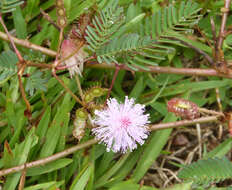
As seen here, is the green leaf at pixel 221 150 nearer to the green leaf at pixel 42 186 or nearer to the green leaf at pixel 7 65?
the green leaf at pixel 42 186

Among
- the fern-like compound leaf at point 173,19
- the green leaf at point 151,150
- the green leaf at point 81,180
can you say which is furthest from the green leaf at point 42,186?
the fern-like compound leaf at point 173,19

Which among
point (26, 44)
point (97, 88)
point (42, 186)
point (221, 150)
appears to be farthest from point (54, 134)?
point (221, 150)

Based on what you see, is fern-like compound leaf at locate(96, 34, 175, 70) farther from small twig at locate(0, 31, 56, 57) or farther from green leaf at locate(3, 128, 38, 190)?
green leaf at locate(3, 128, 38, 190)

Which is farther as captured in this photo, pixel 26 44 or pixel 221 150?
pixel 221 150

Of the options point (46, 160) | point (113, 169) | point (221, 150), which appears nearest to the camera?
point (46, 160)

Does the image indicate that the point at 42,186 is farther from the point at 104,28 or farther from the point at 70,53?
the point at 104,28

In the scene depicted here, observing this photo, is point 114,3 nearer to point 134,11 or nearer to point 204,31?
point 134,11

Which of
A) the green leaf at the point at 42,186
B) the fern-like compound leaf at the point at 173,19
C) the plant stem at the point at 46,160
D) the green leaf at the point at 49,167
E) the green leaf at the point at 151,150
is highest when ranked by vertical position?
the fern-like compound leaf at the point at 173,19

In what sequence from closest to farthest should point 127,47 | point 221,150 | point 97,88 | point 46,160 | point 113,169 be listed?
point 127,47
point 97,88
point 46,160
point 113,169
point 221,150

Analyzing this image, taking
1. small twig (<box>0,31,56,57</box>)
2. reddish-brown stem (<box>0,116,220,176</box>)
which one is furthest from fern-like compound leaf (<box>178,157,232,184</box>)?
small twig (<box>0,31,56,57</box>)

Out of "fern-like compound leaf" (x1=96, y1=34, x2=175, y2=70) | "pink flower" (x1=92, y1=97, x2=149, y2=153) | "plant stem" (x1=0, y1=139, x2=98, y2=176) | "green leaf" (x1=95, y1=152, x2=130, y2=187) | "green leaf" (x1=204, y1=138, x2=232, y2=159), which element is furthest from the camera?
"green leaf" (x1=204, y1=138, x2=232, y2=159)
